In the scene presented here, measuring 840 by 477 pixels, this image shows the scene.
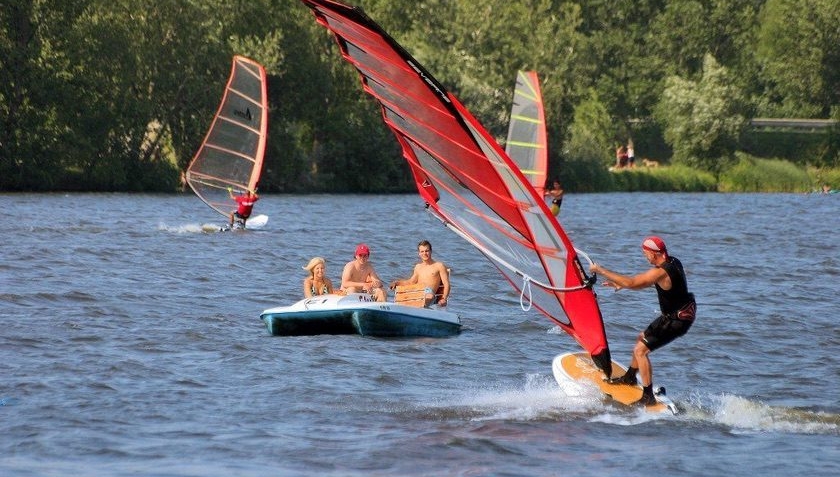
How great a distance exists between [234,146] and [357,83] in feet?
88.6

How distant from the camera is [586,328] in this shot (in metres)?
12.3

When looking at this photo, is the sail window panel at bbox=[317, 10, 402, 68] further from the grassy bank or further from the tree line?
the grassy bank

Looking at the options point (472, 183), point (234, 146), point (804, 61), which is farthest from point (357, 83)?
point (472, 183)

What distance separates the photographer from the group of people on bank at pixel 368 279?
16094 mm

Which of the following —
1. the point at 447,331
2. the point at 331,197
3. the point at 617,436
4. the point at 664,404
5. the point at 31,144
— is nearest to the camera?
the point at 617,436

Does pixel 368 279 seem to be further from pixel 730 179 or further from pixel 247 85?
pixel 730 179

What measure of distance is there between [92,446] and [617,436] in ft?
13.2

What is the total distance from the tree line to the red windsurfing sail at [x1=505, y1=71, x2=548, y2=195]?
55.8ft

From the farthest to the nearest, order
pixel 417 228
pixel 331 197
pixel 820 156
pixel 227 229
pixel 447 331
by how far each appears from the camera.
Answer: pixel 820 156
pixel 331 197
pixel 417 228
pixel 227 229
pixel 447 331

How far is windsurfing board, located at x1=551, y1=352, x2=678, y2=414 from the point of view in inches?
468

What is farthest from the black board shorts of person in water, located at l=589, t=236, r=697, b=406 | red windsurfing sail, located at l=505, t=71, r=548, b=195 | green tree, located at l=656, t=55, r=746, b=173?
green tree, located at l=656, t=55, r=746, b=173

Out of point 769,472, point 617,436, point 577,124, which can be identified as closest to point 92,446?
point 617,436

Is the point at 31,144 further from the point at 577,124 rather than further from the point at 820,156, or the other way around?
the point at 820,156

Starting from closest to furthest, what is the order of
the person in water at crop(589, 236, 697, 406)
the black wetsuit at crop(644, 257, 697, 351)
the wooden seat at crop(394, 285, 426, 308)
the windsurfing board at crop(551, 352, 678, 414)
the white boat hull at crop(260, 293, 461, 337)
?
the person in water at crop(589, 236, 697, 406), the black wetsuit at crop(644, 257, 697, 351), the windsurfing board at crop(551, 352, 678, 414), the white boat hull at crop(260, 293, 461, 337), the wooden seat at crop(394, 285, 426, 308)
